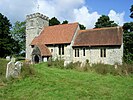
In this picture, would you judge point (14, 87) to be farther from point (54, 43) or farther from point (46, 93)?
point (54, 43)

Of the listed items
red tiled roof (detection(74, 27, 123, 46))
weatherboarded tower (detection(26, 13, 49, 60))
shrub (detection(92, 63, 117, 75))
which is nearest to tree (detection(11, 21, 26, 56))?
weatherboarded tower (detection(26, 13, 49, 60))

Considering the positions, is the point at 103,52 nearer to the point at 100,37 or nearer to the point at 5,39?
the point at 100,37

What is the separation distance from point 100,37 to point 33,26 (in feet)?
48.8

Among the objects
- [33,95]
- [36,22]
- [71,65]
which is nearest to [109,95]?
[33,95]

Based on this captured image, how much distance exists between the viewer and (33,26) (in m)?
35.2

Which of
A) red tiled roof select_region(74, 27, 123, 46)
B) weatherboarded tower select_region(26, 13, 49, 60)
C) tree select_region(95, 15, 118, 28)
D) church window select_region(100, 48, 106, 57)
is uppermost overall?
tree select_region(95, 15, 118, 28)

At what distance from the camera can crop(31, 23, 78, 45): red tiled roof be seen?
1191 inches

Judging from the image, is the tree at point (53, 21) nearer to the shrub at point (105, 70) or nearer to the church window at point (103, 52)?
the church window at point (103, 52)

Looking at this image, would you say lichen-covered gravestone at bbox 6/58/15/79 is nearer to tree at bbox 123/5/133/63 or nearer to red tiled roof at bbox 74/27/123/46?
red tiled roof at bbox 74/27/123/46

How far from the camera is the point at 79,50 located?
29.1 metres

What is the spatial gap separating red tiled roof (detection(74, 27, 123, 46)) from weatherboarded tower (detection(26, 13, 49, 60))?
9.26 m

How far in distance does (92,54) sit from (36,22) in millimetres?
14143

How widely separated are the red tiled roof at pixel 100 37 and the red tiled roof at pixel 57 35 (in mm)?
1610

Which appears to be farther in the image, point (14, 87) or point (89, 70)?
point (89, 70)
